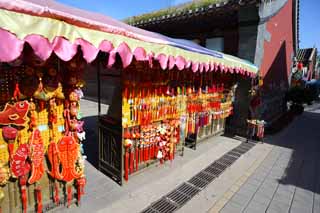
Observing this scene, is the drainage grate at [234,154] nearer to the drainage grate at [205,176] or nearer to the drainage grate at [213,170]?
the drainage grate at [213,170]

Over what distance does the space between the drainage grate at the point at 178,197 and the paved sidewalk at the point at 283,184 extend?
0.45 metres

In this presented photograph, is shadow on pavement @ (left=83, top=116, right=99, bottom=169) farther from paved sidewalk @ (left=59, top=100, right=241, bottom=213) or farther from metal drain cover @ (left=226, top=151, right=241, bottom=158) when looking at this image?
metal drain cover @ (left=226, top=151, right=241, bottom=158)

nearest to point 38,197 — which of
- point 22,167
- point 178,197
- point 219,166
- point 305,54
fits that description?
point 22,167

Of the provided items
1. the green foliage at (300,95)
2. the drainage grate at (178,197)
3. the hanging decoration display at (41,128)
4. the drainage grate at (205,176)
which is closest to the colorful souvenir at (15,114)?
the hanging decoration display at (41,128)

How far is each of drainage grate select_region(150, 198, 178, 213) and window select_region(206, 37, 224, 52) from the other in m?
5.82

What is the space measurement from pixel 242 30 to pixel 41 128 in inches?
248

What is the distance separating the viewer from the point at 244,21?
6.03m

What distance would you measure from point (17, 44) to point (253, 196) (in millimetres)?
3777

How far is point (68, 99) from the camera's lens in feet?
8.21

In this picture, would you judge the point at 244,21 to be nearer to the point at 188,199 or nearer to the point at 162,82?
the point at 162,82

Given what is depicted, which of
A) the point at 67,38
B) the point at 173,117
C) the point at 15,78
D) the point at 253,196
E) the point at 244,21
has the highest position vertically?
the point at 244,21

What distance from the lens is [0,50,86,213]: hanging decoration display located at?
6.74 feet

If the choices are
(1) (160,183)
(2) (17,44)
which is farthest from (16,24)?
(1) (160,183)

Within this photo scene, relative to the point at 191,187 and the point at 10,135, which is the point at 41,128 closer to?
the point at 10,135
